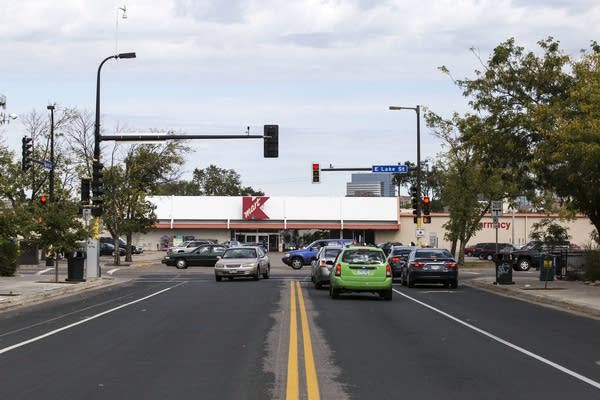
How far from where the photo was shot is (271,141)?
103 feet

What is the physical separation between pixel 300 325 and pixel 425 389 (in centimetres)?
689

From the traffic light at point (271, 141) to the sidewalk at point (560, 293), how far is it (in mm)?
9506

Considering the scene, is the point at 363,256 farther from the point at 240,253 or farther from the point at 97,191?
the point at 97,191

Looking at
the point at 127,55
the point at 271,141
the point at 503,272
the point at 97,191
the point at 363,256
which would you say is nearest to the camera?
the point at 363,256

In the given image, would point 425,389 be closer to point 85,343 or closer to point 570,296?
point 85,343

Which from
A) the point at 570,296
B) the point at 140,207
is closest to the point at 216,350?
the point at 570,296

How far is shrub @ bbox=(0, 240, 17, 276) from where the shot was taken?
35062mm

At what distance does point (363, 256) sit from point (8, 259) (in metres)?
18.7

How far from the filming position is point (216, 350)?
12.6 m

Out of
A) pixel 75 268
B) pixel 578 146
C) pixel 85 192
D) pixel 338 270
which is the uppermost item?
pixel 578 146

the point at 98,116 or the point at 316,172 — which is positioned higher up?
the point at 98,116

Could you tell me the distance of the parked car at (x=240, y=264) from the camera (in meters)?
33.4

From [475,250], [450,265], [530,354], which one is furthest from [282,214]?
[530,354]

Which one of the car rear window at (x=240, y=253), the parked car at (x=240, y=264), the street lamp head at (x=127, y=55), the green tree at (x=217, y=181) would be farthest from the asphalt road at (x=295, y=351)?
the green tree at (x=217, y=181)
